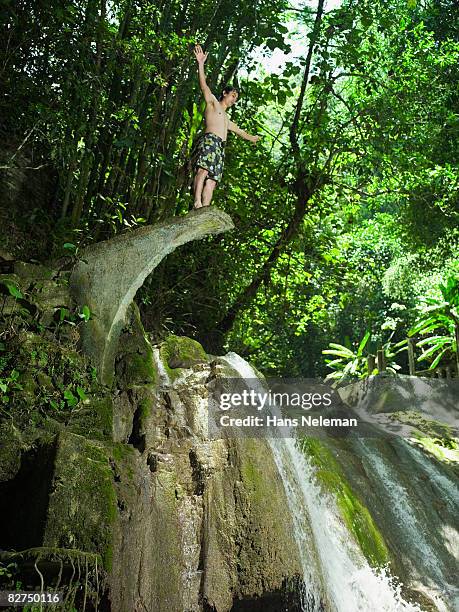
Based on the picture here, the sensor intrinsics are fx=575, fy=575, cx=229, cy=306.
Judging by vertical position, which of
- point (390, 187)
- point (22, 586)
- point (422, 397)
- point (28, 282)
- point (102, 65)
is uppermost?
point (390, 187)

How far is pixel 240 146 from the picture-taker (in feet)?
31.3

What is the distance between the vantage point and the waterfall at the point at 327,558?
5094 mm

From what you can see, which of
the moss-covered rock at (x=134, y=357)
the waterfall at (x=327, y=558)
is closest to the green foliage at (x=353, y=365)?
the waterfall at (x=327, y=558)

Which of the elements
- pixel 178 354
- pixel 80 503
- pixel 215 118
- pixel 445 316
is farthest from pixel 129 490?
pixel 445 316

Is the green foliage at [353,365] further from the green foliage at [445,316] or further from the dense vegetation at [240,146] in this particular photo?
the green foliage at [445,316]

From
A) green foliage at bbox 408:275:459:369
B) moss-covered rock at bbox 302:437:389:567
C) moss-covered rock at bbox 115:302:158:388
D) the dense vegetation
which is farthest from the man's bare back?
green foliage at bbox 408:275:459:369

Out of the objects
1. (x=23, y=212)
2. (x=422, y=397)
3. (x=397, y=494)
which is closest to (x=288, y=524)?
(x=397, y=494)

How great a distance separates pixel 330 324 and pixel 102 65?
14712mm

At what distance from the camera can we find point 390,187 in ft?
35.1

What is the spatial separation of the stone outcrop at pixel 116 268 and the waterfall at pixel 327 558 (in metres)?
2.02

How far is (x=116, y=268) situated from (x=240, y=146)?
504 centimetres

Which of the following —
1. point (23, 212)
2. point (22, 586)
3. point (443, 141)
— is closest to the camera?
point (22, 586)

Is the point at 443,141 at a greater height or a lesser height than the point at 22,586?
greater

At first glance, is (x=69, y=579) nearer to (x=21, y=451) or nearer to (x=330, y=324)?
(x=21, y=451)
